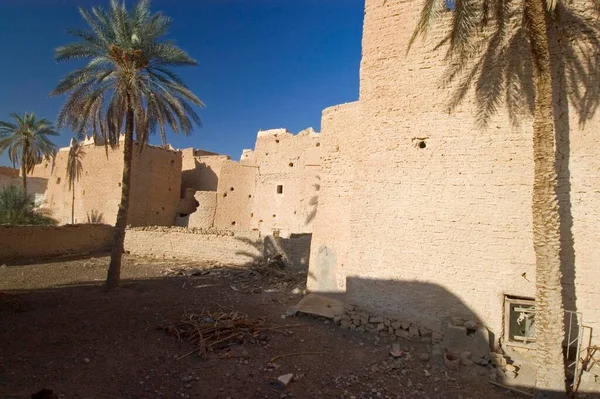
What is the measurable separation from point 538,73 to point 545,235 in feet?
8.51

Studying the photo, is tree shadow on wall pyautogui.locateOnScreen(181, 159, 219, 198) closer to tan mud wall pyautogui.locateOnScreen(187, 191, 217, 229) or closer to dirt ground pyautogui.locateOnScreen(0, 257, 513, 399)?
tan mud wall pyautogui.locateOnScreen(187, 191, 217, 229)

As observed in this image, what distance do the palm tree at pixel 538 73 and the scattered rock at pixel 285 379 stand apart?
378 centimetres

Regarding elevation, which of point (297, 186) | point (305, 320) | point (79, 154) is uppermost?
point (79, 154)

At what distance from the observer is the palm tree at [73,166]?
22047 millimetres

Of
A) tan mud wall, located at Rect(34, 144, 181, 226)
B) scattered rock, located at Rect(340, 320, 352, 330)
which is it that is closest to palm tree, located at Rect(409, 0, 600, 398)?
scattered rock, located at Rect(340, 320, 352, 330)

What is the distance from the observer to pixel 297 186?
19.3 metres

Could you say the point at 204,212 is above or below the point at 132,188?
below

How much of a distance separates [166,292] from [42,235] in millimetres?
9228

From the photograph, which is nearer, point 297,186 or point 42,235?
point 42,235

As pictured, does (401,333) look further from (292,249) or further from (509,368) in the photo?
(292,249)

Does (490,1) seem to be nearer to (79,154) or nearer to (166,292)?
(166,292)

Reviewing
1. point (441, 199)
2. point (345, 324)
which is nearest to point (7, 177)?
point (345, 324)

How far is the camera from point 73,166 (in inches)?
869

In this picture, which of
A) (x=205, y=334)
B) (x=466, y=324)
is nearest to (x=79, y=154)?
(x=205, y=334)
